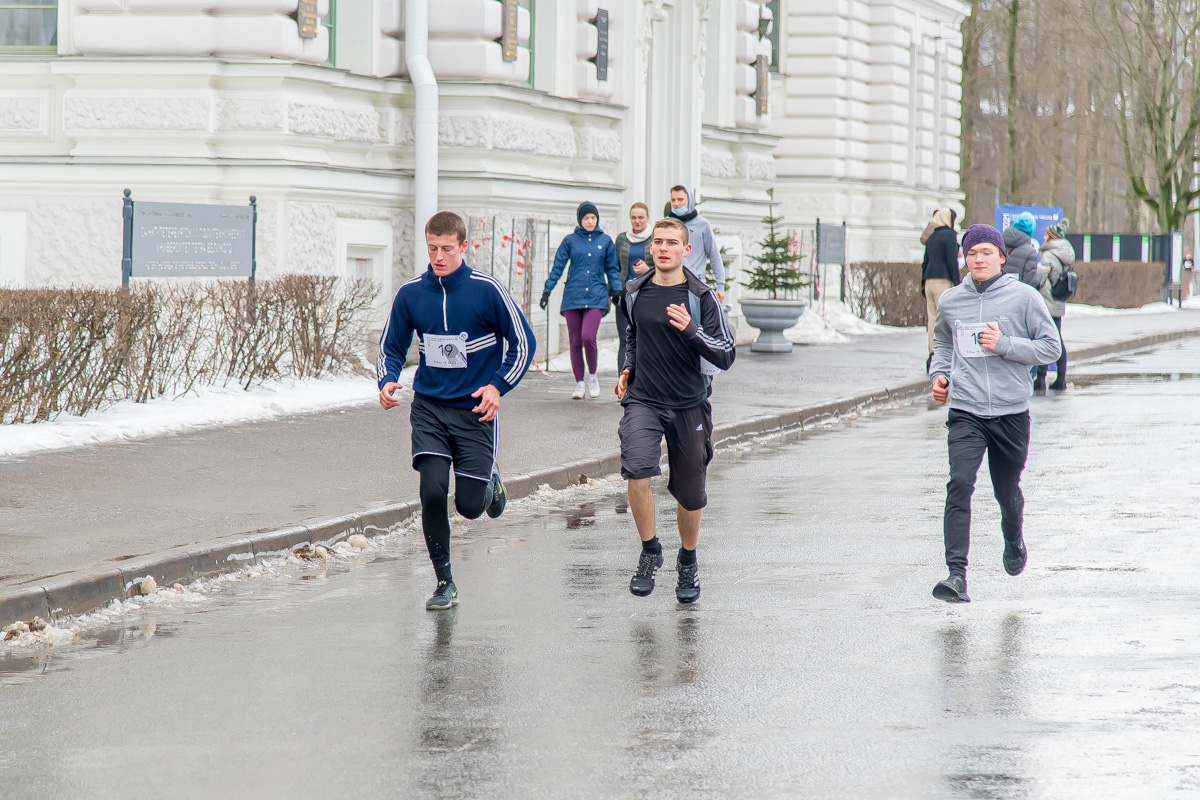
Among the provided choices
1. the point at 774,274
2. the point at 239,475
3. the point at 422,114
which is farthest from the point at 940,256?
the point at 239,475

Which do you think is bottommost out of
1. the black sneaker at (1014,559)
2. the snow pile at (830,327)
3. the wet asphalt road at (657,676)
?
the wet asphalt road at (657,676)

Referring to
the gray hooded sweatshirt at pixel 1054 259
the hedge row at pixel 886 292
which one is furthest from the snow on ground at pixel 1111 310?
the gray hooded sweatshirt at pixel 1054 259

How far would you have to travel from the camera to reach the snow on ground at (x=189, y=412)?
11664 millimetres

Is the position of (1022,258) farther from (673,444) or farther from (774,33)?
(774,33)

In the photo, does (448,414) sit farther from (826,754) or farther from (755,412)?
(755,412)

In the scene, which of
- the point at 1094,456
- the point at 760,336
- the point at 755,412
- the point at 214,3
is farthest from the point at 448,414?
the point at 760,336

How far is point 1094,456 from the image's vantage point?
13281mm

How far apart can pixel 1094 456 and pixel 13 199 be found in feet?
33.7

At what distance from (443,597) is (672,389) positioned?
1354 millimetres

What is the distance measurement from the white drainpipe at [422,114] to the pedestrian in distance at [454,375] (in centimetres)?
1016

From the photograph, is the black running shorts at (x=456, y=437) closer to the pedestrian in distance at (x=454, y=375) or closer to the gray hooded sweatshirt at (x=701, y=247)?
the pedestrian in distance at (x=454, y=375)

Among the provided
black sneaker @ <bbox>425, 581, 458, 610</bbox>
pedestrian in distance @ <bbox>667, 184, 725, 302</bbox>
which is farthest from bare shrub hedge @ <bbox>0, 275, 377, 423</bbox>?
black sneaker @ <bbox>425, 581, 458, 610</bbox>

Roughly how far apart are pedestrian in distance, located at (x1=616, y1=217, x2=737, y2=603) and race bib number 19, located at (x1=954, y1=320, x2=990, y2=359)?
106cm

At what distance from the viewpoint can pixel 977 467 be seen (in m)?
8.10
